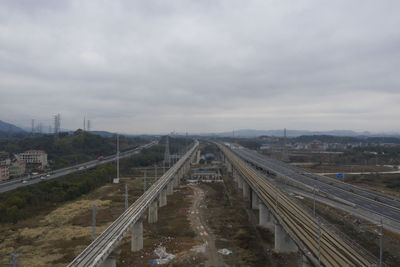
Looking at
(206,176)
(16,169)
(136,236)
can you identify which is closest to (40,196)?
(136,236)

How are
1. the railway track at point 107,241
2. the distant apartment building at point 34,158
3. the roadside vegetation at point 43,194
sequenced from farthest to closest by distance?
the distant apartment building at point 34,158 → the roadside vegetation at point 43,194 → the railway track at point 107,241

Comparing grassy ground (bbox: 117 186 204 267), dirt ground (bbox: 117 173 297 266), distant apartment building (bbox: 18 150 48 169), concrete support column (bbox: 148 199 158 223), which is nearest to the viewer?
grassy ground (bbox: 117 186 204 267)

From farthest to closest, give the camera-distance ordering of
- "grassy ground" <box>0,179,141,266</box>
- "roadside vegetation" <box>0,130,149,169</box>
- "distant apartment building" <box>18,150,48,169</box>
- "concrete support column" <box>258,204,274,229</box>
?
"roadside vegetation" <box>0,130,149,169</box> < "distant apartment building" <box>18,150,48,169</box> < "concrete support column" <box>258,204,274,229</box> < "grassy ground" <box>0,179,141,266</box>

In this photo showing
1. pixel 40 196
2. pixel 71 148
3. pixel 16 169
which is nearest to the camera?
pixel 40 196

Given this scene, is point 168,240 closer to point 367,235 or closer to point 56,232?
point 56,232

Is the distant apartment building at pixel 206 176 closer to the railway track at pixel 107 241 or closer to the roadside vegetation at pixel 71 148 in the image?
the railway track at pixel 107 241

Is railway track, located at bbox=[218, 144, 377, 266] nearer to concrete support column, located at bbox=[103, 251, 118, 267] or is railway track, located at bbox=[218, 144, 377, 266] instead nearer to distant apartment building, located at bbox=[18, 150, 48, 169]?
concrete support column, located at bbox=[103, 251, 118, 267]

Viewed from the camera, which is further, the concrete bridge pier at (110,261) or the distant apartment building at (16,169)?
the distant apartment building at (16,169)

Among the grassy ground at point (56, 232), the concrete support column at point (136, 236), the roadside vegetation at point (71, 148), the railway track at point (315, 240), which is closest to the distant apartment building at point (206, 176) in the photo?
the grassy ground at point (56, 232)

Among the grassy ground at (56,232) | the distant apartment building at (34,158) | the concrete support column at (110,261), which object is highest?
the distant apartment building at (34,158)

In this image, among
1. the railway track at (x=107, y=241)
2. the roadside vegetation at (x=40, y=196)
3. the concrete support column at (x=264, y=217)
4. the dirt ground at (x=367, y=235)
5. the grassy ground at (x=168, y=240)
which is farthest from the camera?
the roadside vegetation at (x=40, y=196)

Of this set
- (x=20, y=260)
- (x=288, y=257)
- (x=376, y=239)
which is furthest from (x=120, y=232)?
(x=376, y=239)

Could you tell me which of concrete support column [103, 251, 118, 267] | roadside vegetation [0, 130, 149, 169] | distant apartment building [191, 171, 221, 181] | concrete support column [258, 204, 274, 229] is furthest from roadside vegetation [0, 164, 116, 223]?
roadside vegetation [0, 130, 149, 169]
